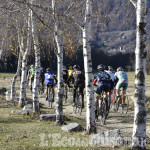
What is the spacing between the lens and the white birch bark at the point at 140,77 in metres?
5.97

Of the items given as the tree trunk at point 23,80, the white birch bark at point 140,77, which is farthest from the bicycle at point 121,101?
the white birch bark at point 140,77

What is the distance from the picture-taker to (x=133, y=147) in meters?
6.12

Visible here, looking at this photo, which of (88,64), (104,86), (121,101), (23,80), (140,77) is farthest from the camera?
(23,80)

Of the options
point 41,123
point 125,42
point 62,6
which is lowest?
point 41,123

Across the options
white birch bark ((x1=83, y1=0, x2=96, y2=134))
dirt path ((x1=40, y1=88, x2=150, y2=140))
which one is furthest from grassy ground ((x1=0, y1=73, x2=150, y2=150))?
dirt path ((x1=40, y1=88, x2=150, y2=140))

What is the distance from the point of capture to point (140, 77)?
600cm

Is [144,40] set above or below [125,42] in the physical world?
below

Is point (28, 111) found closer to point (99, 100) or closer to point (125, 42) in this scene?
point (99, 100)

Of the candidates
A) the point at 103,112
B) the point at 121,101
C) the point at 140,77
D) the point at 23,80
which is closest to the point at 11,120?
the point at 103,112

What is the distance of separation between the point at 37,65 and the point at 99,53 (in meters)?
58.4

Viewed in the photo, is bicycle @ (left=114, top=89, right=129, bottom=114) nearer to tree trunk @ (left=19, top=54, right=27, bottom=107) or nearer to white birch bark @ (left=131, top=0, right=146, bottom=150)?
tree trunk @ (left=19, top=54, right=27, bottom=107)

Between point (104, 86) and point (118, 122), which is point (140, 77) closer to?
point (104, 86)

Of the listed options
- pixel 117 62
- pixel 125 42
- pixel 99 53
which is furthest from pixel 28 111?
pixel 125 42

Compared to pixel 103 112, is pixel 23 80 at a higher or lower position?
higher
